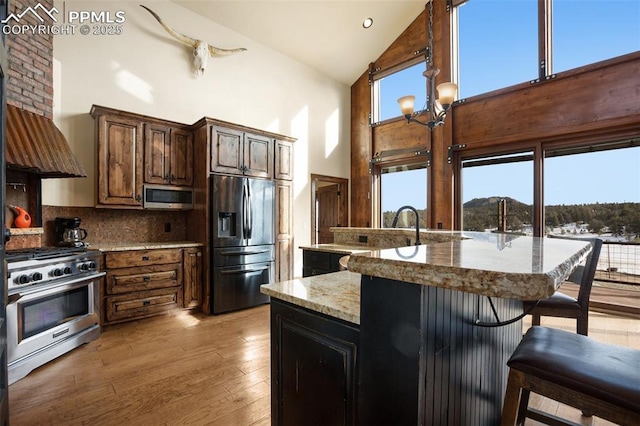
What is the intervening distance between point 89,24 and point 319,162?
13.0 feet

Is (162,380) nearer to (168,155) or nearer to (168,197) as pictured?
(168,197)

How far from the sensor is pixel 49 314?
2451 mm

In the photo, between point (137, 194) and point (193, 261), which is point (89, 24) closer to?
point (137, 194)

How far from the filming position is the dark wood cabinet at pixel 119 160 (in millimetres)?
3307

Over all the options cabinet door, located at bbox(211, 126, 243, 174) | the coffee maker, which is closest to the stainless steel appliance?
cabinet door, located at bbox(211, 126, 243, 174)

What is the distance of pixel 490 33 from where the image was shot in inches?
186

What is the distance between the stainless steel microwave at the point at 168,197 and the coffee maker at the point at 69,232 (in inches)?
26.8

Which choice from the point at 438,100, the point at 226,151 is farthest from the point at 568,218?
the point at 226,151

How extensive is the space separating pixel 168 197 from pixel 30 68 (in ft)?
5.81

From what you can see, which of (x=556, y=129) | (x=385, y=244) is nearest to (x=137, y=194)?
(x=385, y=244)

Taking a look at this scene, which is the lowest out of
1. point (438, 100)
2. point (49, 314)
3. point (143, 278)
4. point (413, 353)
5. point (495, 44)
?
point (49, 314)

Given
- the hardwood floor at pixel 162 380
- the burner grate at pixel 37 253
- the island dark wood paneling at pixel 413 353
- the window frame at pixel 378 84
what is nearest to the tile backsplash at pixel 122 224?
the burner grate at pixel 37 253

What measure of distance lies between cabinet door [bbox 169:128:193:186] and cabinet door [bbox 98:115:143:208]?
377mm

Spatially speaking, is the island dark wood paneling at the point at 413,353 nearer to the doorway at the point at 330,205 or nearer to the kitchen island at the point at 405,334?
the kitchen island at the point at 405,334
